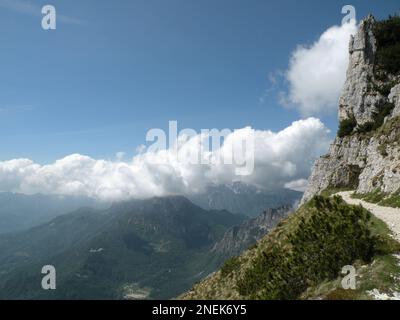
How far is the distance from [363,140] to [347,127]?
10.9 metres

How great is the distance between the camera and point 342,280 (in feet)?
82.6

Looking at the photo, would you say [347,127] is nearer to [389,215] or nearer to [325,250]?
[389,215]

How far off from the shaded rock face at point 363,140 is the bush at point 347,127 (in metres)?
1.18

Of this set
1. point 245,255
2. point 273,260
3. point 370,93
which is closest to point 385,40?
point 370,93

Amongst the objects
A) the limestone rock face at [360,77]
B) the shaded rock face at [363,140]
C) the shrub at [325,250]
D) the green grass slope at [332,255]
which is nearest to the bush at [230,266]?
the shaded rock face at [363,140]

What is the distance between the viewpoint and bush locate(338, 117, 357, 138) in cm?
8612

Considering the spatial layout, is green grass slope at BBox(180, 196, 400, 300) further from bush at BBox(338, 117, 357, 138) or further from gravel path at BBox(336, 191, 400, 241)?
bush at BBox(338, 117, 357, 138)

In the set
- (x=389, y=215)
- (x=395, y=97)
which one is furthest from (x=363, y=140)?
(x=389, y=215)

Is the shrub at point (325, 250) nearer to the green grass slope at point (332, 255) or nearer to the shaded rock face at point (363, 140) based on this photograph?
the green grass slope at point (332, 255)

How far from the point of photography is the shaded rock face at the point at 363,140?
195ft

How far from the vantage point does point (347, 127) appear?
87125mm

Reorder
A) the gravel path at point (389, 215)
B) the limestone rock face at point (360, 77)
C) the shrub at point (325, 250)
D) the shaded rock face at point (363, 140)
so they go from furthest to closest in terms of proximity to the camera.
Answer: the limestone rock face at point (360, 77), the shaded rock face at point (363, 140), the gravel path at point (389, 215), the shrub at point (325, 250)
